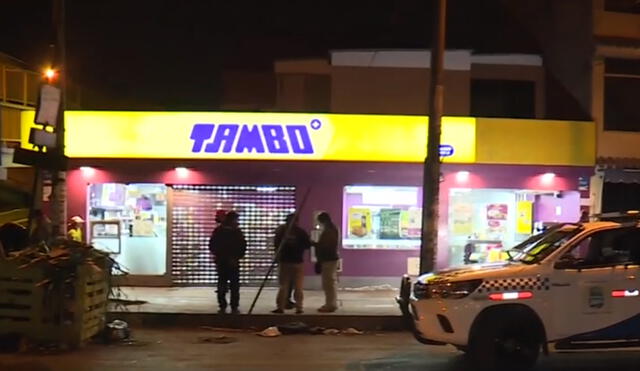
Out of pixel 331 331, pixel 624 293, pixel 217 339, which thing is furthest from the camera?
pixel 331 331

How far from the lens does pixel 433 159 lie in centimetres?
1338

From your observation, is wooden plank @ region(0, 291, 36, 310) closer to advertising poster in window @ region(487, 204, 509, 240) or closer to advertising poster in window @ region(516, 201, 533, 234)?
advertising poster in window @ region(487, 204, 509, 240)

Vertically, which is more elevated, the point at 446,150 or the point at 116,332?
the point at 446,150

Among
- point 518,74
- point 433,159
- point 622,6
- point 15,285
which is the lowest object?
point 15,285

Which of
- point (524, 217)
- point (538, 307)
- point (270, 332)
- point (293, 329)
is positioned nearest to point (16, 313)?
point (270, 332)

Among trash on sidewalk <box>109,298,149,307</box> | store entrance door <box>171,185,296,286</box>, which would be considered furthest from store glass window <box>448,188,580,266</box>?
trash on sidewalk <box>109,298,149,307</box>

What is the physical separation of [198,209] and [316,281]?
298 centimetres

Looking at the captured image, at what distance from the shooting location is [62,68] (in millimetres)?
13766

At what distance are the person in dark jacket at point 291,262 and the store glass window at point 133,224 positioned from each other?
4071 millimetres

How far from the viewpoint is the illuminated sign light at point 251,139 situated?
51.7 feet

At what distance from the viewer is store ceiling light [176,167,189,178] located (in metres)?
16.2

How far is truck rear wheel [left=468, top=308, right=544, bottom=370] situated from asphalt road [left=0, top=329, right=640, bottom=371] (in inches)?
21.8

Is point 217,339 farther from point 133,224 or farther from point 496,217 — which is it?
point 496,217

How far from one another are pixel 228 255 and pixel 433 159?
396 centimetres
